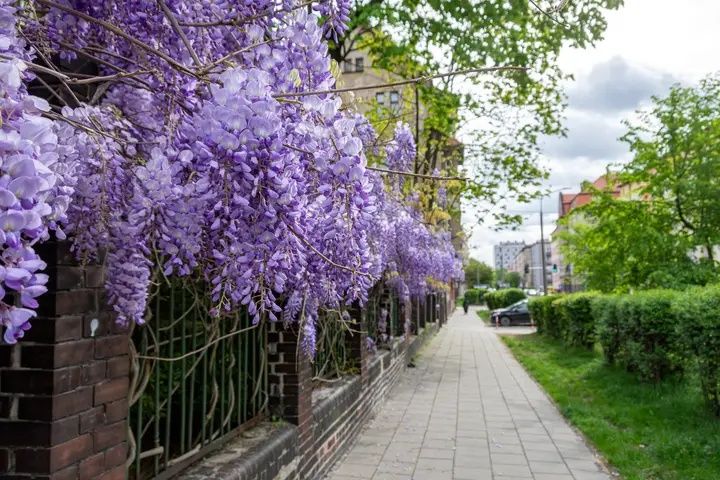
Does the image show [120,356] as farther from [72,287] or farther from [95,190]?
[95,190]

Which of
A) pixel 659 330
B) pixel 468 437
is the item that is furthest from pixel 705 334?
pixel 468 437

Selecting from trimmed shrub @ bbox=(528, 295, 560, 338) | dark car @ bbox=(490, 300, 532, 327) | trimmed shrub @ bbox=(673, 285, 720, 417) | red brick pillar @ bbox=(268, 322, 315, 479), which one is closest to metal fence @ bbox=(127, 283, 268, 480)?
red brick pillar @ bbox=(268, 322, 315, 479)

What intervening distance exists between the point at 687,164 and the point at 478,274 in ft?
309

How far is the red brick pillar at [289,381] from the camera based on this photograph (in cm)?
486

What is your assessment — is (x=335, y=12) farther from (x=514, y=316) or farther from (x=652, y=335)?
(x=514, y=316)

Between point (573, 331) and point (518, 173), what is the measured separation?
16.1 ft

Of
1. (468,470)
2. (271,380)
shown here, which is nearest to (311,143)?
(271,380)

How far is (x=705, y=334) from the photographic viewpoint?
7.18m

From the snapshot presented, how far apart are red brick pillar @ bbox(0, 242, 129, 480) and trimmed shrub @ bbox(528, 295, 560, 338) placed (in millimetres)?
19895

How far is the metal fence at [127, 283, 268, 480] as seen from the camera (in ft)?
10.3

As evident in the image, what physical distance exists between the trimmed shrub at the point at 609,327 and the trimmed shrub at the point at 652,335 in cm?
102

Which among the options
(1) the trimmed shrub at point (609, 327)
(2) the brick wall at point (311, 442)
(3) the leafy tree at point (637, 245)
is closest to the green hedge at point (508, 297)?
(3) the leafy tree at point (637, 245)

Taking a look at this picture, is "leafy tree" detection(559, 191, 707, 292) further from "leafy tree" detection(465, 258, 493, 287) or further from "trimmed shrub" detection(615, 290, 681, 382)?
"leafy tree" detection(465, 258, 493, 287)

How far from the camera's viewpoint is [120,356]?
2.53 metres
